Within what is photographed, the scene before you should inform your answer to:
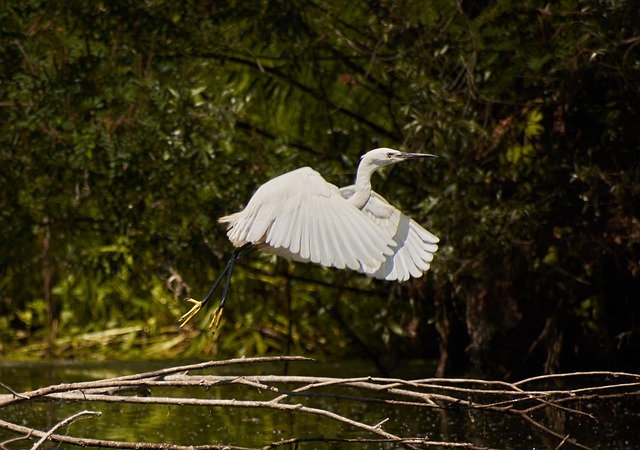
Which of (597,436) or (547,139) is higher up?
(547,139)

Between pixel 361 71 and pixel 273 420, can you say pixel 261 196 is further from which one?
pixel 361 71

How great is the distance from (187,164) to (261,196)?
76.6 inches

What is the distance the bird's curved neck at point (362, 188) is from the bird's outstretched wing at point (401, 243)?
118mm

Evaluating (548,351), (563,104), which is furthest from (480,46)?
(548,351)

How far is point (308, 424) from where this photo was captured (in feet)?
15.9

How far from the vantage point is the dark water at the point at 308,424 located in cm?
441

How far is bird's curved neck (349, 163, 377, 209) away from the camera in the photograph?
4035 mm

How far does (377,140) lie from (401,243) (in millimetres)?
1969

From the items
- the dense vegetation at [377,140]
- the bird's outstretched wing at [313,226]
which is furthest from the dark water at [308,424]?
the bird's outstretched wing at [313,226]

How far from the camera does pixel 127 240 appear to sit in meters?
5.98

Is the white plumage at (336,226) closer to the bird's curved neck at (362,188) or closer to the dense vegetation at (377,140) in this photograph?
the bird's curved neck at (362,188)

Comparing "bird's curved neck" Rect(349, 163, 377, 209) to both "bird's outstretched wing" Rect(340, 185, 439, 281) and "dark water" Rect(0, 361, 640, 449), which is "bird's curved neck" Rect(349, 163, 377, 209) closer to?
"bird's outstretched wing" Rect(340, 185, 439, 281)

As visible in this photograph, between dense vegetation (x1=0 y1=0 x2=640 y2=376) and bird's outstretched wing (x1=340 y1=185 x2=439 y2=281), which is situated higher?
dense vegetation (x1=0 y1=0 x2=640 y2=376)

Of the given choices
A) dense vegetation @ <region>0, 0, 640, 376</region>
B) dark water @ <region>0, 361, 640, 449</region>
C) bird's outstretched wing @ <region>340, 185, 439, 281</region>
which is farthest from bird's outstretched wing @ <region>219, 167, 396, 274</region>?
dense vegetation @ <region>0, 0, 640, 376</region>
